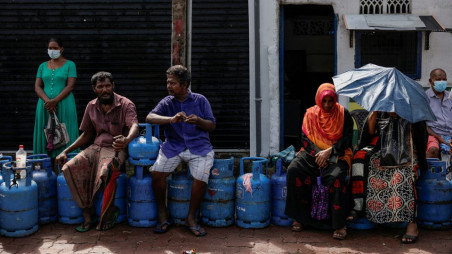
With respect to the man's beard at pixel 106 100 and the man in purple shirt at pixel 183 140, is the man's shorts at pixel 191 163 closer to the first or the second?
the man in purple shirt at pixel 183 140

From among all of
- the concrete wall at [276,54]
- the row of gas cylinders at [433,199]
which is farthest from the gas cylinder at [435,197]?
the concrete wall at [276,54]

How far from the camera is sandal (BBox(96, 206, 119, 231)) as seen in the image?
5.33 metres

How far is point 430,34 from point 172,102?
4590 mm

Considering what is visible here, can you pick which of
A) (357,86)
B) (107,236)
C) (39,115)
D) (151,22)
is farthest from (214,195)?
(151,22)

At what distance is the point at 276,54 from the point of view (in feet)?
27.3

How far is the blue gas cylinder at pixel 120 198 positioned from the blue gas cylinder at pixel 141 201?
0.14 metres

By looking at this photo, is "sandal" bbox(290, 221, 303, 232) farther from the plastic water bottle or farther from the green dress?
the green dress

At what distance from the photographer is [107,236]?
204 inches

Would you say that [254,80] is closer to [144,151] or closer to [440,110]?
[440,110]

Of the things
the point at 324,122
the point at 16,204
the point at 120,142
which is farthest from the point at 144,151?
the point at 324,122

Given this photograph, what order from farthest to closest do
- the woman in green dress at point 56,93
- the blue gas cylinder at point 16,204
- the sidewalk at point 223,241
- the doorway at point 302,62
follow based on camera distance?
the doorway at point 302,62 → the woman in green dress at point 56,93 → the blue gas cylinder at point 16,204 → the sidewalk at point 223,241

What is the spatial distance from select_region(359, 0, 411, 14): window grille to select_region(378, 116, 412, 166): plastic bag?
3418mm

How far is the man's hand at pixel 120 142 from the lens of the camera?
5.24m

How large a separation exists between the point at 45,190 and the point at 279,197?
2.42 meters
